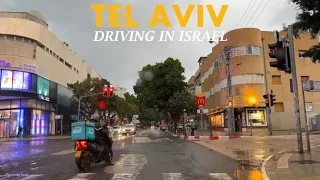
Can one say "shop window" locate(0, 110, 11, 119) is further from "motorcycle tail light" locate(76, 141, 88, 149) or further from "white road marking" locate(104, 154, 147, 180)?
"motorcycle tail light" locate(76, 141, 88, 149)

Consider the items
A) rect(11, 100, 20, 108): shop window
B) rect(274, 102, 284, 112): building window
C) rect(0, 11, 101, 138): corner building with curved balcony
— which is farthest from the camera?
rect(11, 100, 20, 108): shop window

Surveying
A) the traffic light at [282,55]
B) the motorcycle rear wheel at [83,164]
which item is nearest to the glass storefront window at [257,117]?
the traffic light at [282,55]

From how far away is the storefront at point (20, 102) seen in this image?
4506cm

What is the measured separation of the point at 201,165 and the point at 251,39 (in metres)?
36.5

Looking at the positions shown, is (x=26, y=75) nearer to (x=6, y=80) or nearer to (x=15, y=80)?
(x=15, y=80)

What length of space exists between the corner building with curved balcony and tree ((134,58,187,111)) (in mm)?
16104

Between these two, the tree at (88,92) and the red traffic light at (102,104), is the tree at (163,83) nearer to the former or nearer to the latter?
the red traffic light at (102,104)

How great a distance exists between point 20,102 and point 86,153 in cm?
4137

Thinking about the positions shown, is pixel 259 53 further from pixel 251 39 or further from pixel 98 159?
pixel 98 159

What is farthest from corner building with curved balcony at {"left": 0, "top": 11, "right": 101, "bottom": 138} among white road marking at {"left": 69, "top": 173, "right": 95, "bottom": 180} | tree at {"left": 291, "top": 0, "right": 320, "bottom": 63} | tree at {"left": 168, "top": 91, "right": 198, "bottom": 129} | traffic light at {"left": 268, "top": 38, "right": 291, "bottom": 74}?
tree at {"left": 291, "top": 0, "right": 320, "bottom": 63}

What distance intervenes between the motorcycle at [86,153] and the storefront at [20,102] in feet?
126

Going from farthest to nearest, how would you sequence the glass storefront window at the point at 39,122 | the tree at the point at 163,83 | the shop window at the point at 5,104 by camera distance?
the glass storefront window at the point at 39,122
the tree at the point at 163,83
the shop window at the point at 5,104

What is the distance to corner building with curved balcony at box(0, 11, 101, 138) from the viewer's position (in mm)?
45438

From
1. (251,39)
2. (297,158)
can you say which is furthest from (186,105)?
(297,158)
